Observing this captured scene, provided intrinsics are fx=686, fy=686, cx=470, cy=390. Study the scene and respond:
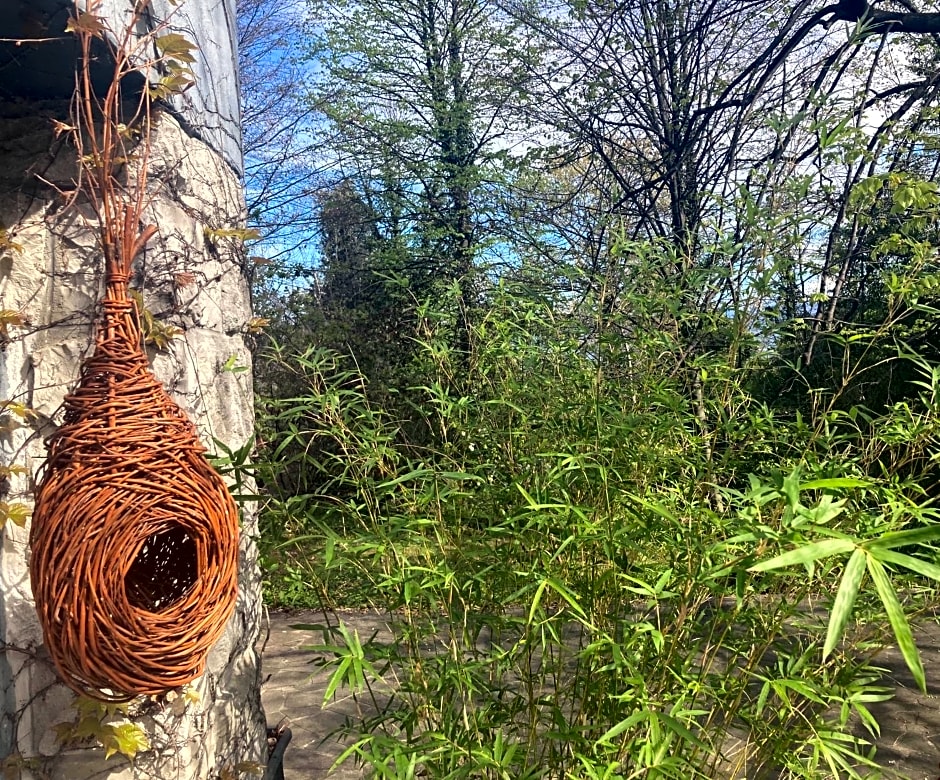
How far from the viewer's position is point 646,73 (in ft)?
17.3

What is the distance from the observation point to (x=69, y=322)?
5.28ft

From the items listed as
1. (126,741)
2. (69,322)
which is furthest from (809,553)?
(69,322)

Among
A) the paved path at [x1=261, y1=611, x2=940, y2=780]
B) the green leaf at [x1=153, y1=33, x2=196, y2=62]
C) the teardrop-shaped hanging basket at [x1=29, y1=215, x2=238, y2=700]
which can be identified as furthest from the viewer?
the paved path at [x1=261, y1=611, x2=940, y2=780]

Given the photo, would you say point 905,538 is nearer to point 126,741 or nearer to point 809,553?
point 809,553

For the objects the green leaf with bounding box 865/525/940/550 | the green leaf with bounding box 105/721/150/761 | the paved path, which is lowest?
the paved path

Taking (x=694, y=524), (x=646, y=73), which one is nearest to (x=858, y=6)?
(x=646, y=73)

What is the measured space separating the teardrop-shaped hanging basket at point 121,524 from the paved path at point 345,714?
1147 mm

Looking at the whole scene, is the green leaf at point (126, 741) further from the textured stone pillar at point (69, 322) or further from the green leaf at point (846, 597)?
the green leaf at point (846, 597)

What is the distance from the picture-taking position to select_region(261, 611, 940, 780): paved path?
2.89 metres

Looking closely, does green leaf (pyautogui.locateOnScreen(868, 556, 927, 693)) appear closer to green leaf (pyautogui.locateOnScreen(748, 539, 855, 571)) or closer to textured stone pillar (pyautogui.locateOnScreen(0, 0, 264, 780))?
green leaf (pyautogui.locateOnScreen(748, 539, 855, 571))

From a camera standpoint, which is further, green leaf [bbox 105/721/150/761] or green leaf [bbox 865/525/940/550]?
green leaf [bbox 105/721/150/761]

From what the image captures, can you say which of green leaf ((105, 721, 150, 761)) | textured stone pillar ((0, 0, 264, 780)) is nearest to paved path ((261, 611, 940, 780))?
textured stone pillar ((0, 0, 264, 780))

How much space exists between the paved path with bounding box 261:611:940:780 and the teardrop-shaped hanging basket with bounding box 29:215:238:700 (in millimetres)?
1147

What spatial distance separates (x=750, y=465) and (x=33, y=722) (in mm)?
2168
